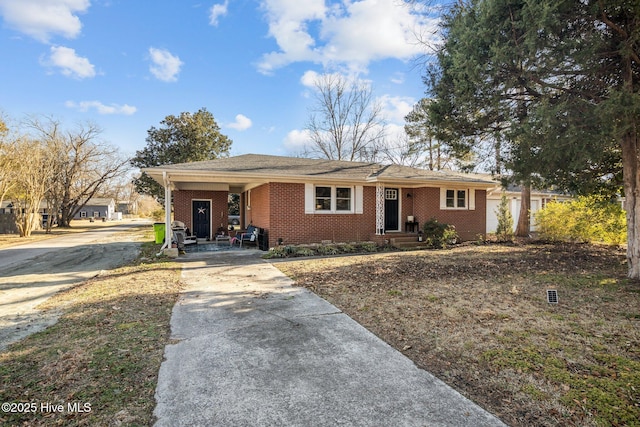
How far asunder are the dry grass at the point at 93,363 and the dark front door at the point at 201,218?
10.4m

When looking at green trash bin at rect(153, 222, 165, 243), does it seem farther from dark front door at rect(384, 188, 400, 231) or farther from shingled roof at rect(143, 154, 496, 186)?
dark front door at rect(384, 188, 400, 231)

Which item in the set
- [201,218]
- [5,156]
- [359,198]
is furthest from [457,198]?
[5,156]

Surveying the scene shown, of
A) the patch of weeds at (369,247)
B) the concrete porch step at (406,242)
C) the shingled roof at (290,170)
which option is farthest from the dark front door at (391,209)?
the patch of weeds at (369,247)

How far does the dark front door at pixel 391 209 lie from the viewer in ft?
47.3

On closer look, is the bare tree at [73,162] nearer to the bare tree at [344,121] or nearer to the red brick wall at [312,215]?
the red brick wall at [312,215]

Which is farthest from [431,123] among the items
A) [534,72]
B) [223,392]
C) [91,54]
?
[91,54]

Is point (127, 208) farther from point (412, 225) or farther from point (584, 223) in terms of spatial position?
point (584, 223)

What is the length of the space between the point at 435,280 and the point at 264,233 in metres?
7.32

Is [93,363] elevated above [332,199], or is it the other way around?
[332,199]

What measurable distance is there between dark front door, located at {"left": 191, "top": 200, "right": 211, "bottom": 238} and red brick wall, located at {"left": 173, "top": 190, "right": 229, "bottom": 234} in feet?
0.55

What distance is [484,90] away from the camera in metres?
7.42

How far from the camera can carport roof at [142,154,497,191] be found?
11000 mm

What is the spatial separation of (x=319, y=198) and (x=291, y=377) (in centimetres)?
1017

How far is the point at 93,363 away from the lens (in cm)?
327
